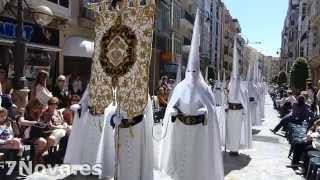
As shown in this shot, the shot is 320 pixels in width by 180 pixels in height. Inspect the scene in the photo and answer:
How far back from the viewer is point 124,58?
6.55 m

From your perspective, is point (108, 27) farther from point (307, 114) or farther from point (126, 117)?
point (307, 114)

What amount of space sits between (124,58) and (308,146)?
16.2 feet

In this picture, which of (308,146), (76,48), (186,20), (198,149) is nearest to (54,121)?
(198,149)

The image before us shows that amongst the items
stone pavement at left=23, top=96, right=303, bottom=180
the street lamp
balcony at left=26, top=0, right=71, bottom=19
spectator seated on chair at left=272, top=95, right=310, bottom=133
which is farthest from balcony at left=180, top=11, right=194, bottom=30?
the street lamp

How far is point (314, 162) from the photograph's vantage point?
8.09 meters

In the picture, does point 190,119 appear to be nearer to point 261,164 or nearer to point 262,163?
point 261,164

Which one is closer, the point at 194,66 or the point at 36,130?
the point at 194,66

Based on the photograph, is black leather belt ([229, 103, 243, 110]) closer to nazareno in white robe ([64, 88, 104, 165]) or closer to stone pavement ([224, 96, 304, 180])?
stone pavement ([224, 96, 304, 180])

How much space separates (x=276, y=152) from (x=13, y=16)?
9748 millimetres

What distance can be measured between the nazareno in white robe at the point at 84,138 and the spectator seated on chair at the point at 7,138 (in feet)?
4.19

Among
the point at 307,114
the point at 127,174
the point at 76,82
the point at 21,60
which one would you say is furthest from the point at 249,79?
the point at 127,174

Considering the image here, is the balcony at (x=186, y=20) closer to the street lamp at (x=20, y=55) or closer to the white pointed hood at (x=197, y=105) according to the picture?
the street lamp at (x=20, y=55)

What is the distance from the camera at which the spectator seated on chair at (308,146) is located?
367 inches

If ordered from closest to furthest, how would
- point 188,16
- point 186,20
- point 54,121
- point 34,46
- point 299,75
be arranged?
point 54,121, point 34,46, point 299,75, point 186,20, point 188,16
